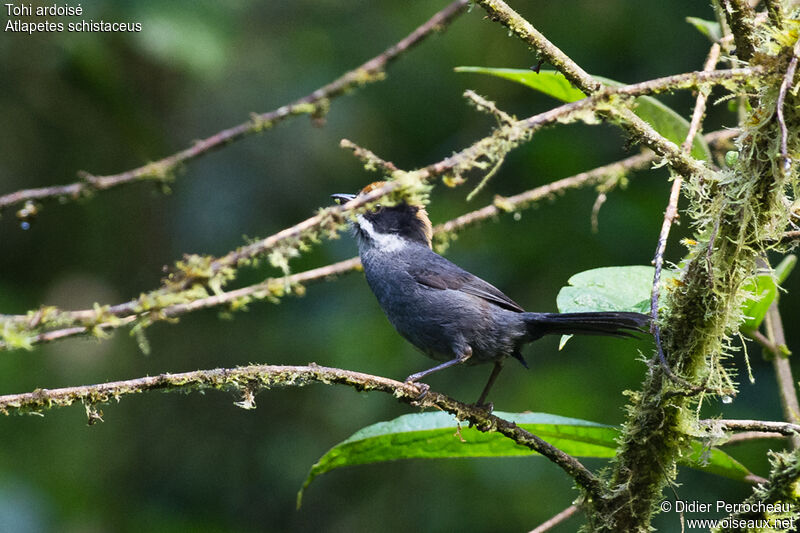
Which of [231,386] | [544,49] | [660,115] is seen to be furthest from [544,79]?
[231,386]

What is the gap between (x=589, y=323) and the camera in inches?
120

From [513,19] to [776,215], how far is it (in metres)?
0.89

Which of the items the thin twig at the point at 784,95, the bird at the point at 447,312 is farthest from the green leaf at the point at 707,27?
the thin twig at the point at 784,95

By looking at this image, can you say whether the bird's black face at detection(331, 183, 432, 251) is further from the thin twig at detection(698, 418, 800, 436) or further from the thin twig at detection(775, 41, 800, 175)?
the thin twig at detection(775, 41, 800, 175)

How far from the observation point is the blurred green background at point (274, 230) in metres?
5.38

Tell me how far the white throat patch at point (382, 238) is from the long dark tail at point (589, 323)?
32.8 inches

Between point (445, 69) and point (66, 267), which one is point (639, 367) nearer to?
point (445, 69)

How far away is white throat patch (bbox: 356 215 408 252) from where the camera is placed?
4049 millimetres

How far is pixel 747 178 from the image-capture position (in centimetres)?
204

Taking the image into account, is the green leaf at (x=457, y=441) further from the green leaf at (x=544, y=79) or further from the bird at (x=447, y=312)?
the green leaf at (x=544, y=79)

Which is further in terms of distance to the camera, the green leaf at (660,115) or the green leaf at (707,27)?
the green leaf at (707,27)

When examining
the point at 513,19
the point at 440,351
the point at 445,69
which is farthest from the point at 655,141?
the point at 445,69

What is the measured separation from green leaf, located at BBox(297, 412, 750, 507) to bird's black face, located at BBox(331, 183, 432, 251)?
1.41 m

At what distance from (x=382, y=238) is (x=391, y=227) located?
93 millimetres
